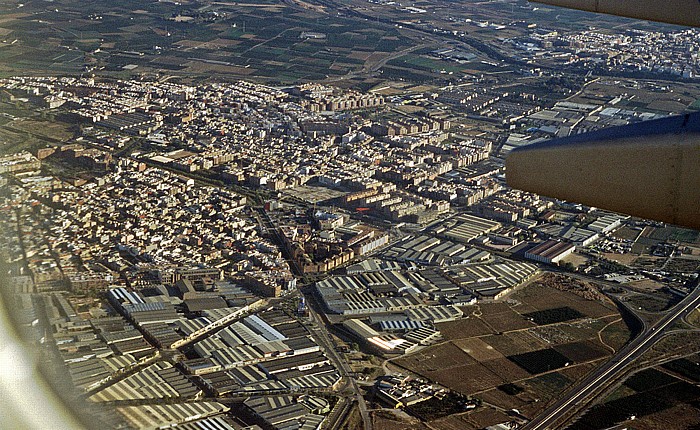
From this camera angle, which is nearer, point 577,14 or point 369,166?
point 369,166

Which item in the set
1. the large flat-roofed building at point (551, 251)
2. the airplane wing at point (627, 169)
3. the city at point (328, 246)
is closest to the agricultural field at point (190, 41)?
the city at point (328, 246)

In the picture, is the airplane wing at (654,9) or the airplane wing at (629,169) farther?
the airplane wing at (654,9)

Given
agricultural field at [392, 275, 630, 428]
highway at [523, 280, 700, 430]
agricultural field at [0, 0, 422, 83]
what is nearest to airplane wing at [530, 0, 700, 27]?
highway at [523, 280, 700, 430]

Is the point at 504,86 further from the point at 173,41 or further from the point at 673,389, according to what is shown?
the point at 673,389

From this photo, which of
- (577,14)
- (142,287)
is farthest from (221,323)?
(577,14)

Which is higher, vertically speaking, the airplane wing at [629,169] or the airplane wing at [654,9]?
the airplane wing at [654,9]

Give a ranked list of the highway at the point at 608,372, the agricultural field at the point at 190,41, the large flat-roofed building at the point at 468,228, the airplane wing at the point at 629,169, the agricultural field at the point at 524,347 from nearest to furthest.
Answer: the airplane wing at the point at 629,169 → the highway at the point at 608,372 → the agricultural field at the point at 524,347 → the large flat-roofed building at the point at 468,228 → the agricultural field at the point at 190,41

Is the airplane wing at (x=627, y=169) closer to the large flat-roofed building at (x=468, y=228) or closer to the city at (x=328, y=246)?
the city at (x=328, y=246)
